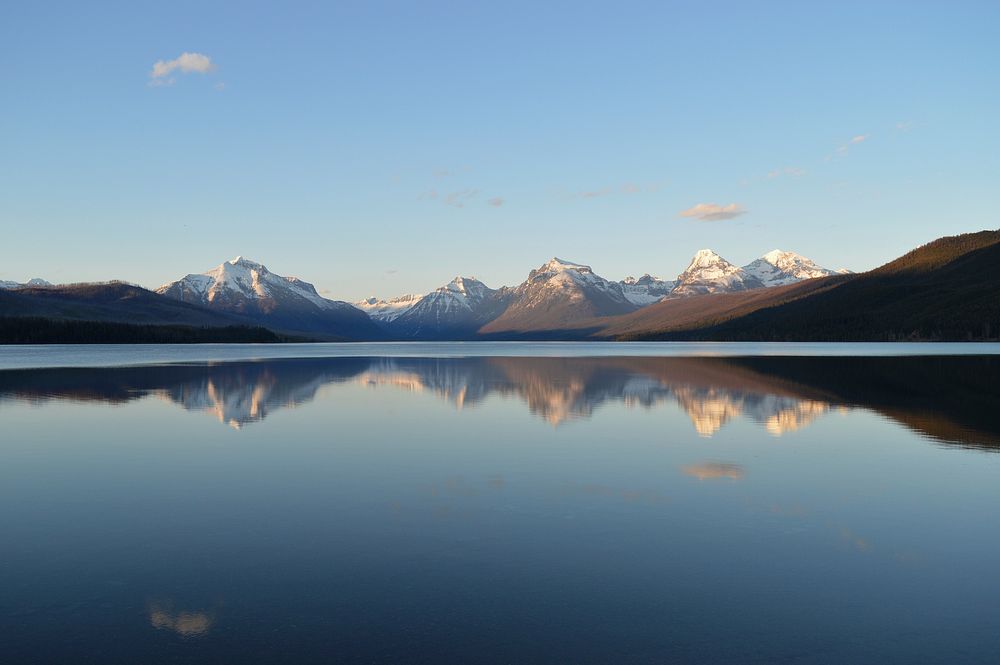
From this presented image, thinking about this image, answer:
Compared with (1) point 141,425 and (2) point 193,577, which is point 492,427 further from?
(2) point 193,577

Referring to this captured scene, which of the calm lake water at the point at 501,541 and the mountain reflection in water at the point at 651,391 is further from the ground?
the mountain reflection in water at the point at 651,391

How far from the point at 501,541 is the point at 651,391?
3446 cm

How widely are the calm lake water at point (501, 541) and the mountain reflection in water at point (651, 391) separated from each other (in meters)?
2.15

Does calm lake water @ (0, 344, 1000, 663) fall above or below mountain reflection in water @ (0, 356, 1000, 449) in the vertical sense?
below

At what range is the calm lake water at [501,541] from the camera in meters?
9.79

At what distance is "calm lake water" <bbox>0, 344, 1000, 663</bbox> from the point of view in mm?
9789

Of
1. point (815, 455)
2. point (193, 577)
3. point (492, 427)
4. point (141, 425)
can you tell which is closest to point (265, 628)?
point (193, 577)

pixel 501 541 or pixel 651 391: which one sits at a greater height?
pixel 651 391

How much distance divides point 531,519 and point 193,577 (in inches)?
268

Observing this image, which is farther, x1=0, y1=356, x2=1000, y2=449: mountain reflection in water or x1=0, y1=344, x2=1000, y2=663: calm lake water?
x1=0, y1=356, x2=1000, y2=449: mountain reflection in water

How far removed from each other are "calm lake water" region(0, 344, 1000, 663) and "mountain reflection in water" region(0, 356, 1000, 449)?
2146 mm

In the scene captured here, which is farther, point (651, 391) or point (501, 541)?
point (651, 391)

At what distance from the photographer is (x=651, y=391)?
47.1 metres

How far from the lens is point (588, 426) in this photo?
30.9m
